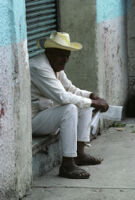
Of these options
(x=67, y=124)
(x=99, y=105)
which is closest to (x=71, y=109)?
(x=67, y=124)

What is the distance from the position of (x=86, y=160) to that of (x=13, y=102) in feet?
5.17

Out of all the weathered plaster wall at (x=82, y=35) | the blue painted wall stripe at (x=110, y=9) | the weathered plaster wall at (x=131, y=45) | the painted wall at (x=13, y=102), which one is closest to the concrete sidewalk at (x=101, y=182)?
the painted wall at (x=13, y=102)

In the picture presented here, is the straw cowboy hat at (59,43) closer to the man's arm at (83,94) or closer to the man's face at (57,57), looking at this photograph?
the man's face at (57,57)

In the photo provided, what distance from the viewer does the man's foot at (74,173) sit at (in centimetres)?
537

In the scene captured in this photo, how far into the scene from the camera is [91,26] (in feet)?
23.3

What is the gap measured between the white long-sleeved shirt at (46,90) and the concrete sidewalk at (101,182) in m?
0.73

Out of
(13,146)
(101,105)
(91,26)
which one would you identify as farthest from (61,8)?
(13,146)

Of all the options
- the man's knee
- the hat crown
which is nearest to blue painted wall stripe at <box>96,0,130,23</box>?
the hat crown

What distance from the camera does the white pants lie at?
211 inches

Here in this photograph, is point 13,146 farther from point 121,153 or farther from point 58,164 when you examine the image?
point 121,153

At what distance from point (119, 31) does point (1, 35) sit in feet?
13.4

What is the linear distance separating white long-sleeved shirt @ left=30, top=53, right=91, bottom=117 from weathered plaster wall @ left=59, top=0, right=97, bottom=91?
5.03 feet

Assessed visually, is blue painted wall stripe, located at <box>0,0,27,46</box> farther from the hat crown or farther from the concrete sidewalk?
the concrete sidewalk

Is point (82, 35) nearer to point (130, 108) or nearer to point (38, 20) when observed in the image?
point (38, 20)
